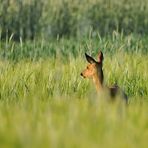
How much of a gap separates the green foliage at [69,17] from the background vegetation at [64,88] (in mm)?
22

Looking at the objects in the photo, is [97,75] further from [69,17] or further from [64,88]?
[69,17]

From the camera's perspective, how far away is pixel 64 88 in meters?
5.41

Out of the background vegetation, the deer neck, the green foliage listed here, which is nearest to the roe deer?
the deer neck

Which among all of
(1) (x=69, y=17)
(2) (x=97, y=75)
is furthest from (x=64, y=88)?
(1) (x=69, y=17)

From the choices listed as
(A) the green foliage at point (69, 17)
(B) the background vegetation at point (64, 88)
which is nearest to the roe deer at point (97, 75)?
(B) the background vegetation at point (64, 88)

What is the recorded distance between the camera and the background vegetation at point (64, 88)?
2701 mm

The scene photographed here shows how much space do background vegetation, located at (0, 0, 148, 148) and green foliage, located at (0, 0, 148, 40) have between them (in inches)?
0.8

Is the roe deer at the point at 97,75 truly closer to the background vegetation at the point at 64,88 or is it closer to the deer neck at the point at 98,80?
the deer neck at the point at 98,80

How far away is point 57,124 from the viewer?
2.97 meters

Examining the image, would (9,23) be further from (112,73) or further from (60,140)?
(60,140)

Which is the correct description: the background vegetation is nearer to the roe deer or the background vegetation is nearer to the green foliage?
the green foliage

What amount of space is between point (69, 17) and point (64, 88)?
26.2 ft

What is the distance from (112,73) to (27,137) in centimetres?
347

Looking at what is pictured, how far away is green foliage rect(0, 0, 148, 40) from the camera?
501 inches
